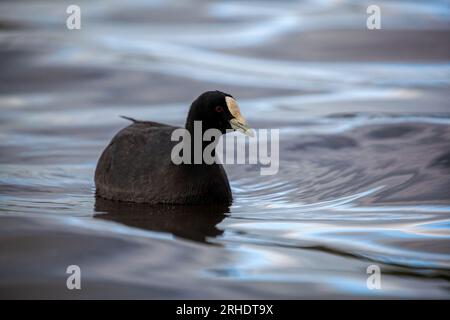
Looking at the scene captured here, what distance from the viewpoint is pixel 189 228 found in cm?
846

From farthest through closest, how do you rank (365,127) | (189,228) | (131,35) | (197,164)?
(131,35), (365,127), (197,164), (189,228)

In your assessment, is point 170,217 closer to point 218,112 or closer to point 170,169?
point 170,169

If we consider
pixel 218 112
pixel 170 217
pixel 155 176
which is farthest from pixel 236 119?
pixel 170 217

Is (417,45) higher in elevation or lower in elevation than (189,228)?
higher

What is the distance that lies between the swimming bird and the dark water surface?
0.17 metres

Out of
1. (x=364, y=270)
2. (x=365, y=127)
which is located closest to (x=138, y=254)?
(x=364, y=270)

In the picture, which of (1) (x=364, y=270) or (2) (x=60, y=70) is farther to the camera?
(2) (x=60, y=70)

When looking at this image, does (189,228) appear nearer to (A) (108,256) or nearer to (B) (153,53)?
(A) (108,256)

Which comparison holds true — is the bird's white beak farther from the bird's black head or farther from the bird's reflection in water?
the bird's reflection in water

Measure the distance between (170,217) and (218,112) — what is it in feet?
3.35

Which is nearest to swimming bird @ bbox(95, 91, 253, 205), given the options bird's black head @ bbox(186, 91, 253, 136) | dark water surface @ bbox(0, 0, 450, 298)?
bird's black head @ bbox(186, 91, 253, 136)

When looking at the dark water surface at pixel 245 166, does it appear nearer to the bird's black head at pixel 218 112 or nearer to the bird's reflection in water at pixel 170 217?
the bird's reflection in water at pixel 170 217
